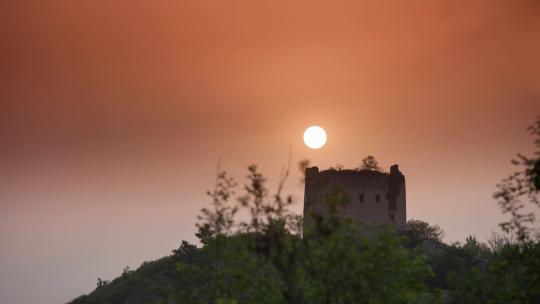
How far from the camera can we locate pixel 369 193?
76375 millimetres

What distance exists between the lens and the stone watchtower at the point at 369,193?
247 ft

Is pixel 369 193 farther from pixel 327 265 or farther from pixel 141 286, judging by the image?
pixel 327 265

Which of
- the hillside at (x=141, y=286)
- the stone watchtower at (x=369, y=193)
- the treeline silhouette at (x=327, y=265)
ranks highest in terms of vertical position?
the stone watchtower at (x=369, y=193)

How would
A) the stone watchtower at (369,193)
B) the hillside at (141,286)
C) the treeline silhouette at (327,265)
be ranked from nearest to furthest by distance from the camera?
1. the treeline silhouette at (327,265)
2. the stone watchtower at (369,193)
3. the hillside at (141,286)

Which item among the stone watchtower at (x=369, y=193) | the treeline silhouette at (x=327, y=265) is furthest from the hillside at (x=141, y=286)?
the treeline silhouette at (x=327, y=265)

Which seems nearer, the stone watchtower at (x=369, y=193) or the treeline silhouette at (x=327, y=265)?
the treeline silhouette at (x=327, y=265)

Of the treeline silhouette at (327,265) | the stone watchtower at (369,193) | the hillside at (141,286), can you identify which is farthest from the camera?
the hillside at (141,286)

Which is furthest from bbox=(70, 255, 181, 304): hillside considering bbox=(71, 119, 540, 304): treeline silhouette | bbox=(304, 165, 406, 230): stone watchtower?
bbox=(71, 119, 540, 304): treeline silhouette

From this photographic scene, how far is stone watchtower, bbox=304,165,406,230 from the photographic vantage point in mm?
75250

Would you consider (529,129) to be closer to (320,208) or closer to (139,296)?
(320,208)

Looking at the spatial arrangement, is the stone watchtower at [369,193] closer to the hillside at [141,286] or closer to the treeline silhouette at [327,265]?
the hillside at [141,286]

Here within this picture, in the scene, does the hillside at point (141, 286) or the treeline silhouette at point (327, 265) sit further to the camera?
the hillside at point (141, 286)

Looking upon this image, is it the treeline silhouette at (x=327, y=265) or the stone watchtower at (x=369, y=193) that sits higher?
the stone watchtower at (x=369, y=193)

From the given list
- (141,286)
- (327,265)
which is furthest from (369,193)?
(327,265)
